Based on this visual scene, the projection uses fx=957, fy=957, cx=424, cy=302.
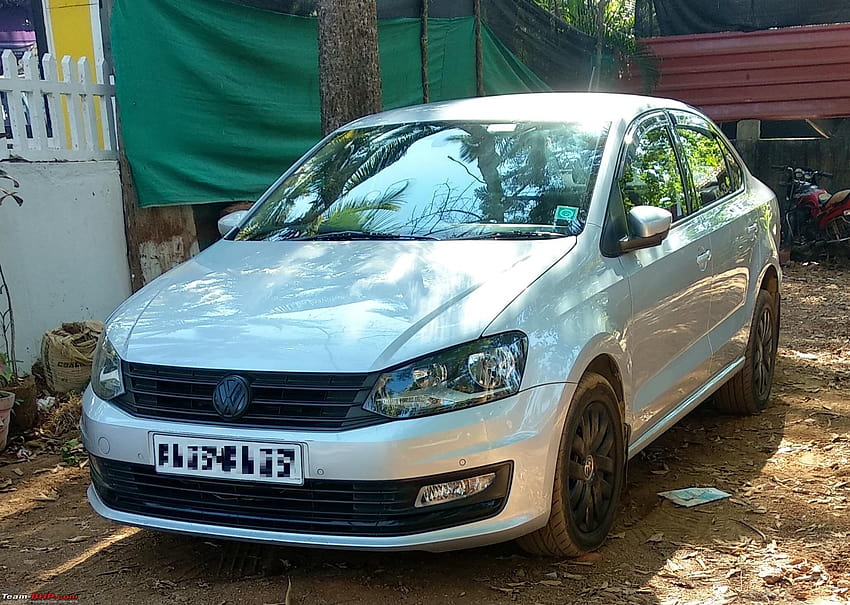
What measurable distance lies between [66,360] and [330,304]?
319 centimetres

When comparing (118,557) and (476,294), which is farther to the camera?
(118,557)

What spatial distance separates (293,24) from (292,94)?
0.57m

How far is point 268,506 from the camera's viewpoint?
2992 millimetres

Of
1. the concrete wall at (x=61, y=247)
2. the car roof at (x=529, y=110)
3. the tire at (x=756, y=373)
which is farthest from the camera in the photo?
the concrete wall at (x=61, y=247)

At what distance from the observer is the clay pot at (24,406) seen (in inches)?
205

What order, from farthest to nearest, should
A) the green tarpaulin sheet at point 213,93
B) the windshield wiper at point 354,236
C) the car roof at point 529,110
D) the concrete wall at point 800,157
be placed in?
1. the concrete wall at point 800,157
2. the green tarpaulin sheet at point 213,93
3. the car roof at point 529,110
4. the windshield wiper at point 354,236

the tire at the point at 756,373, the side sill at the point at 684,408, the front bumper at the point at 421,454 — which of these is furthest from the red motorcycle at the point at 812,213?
the front bumper at the point at 421,454

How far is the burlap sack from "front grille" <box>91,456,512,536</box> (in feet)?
9.39

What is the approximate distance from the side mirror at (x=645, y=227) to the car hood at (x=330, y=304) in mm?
315

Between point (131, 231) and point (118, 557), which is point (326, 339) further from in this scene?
point (131, 231)

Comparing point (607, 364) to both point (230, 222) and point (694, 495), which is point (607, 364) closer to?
point (694, 495)

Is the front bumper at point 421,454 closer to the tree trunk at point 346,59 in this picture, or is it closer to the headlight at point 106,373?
the headlight at point 106,373

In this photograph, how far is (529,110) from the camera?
4262 mm

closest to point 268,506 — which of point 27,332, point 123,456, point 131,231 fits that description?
point 123,456
